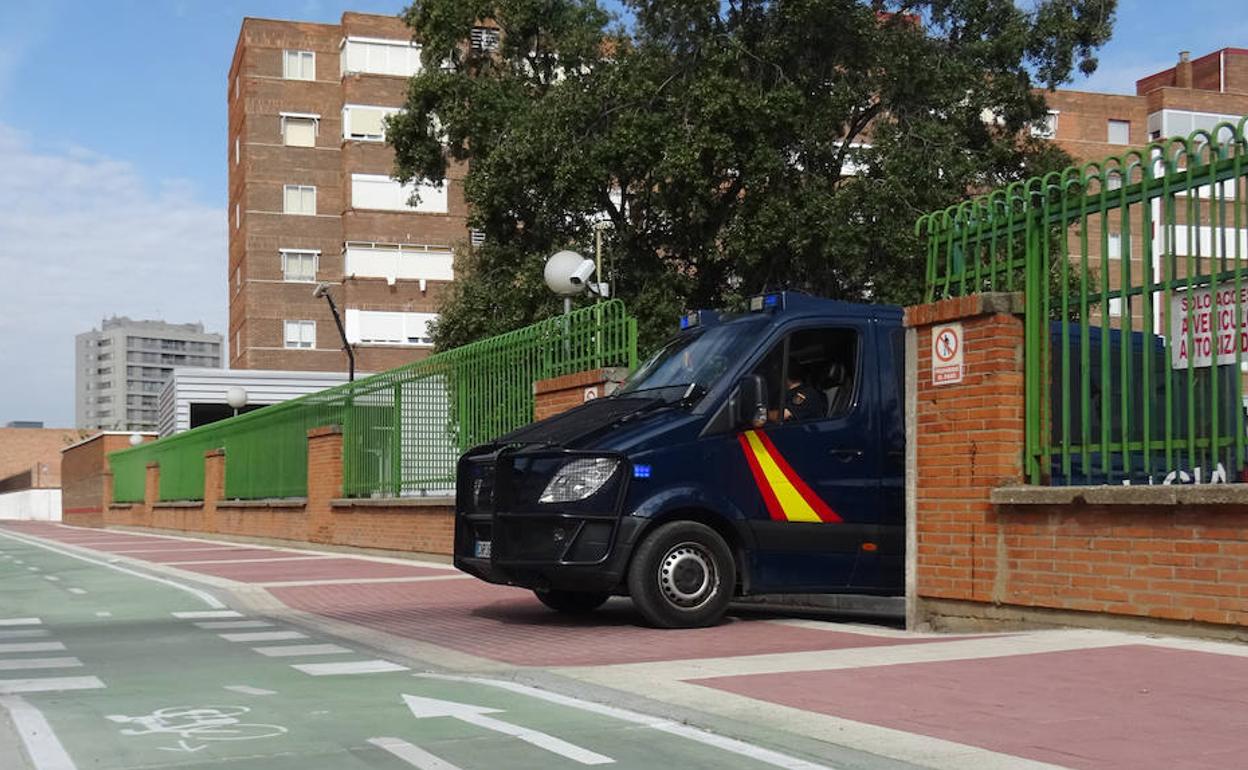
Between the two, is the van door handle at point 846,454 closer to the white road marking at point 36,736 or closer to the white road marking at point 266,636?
the white road marking at point 266,636

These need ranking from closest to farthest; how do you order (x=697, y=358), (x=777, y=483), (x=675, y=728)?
(x=675, y=728)
(x=777, y=483)
(x=697, y=358)

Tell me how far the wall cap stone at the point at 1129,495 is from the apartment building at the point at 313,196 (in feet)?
199

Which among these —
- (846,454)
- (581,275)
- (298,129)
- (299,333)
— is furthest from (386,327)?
(846,454)

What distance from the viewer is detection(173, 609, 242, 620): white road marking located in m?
12.6

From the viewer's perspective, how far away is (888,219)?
26172 millimetres

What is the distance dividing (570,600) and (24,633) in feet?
14.0

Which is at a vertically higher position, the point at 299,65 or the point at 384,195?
the point at 299,65

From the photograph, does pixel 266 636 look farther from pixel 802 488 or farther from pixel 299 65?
pixel 299 65

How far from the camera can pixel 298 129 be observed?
237 ft

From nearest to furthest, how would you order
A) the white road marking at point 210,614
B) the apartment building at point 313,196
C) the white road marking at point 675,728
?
the white road marking at point 675,728 < the white road marking at point 210,614 < the apartment building at point 313,196

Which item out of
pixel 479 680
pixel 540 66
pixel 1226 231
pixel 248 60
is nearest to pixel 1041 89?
pixel 540 66

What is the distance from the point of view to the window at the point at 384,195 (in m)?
68.4

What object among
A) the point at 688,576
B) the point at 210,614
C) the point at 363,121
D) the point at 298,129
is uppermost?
the point at 298,129

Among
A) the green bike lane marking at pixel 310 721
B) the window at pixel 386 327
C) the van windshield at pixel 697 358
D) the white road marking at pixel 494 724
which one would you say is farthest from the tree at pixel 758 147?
the window at pixel 386 327
